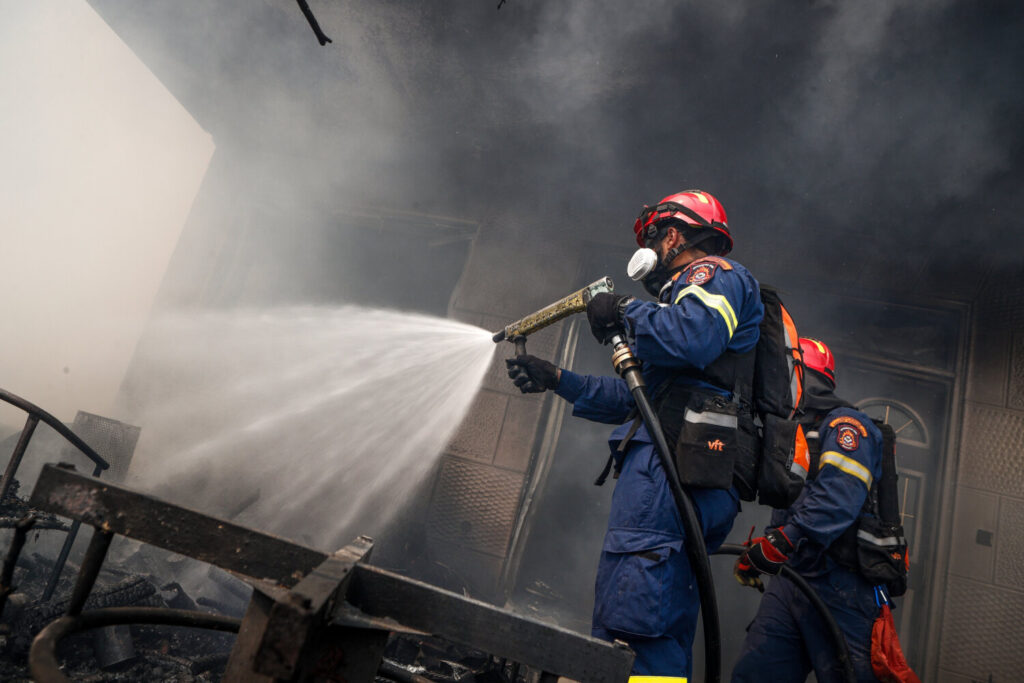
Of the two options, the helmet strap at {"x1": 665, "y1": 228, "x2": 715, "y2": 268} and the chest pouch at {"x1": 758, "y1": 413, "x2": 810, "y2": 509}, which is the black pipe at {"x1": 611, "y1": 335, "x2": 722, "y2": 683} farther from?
the helmet strap at {"x1": 665, "y1": 228, "x2": 715, "y2": 268}

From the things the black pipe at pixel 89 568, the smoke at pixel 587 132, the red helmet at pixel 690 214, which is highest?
the smoke at pixel 587 132

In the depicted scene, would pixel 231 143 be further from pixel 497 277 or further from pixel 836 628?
pixel 836 628

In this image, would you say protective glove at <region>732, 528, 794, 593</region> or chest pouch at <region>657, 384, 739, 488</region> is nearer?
chest pouch at <region>657, 384, 739, 488</region>

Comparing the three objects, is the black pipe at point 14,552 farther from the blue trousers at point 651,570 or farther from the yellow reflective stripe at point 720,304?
the yellow reflective stripe at point 720,304

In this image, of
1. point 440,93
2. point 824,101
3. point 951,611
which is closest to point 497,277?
point 440,93

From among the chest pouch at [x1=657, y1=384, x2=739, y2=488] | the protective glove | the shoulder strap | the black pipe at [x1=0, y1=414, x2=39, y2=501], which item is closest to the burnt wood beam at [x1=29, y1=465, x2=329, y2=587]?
the chest pouch at [x1=657, y1=384, x2=739, y2=488]

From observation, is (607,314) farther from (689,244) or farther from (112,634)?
(112,634)

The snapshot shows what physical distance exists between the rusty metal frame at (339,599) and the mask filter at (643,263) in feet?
6.45

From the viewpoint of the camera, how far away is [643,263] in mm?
2701

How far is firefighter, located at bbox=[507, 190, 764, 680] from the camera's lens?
74.7 inches

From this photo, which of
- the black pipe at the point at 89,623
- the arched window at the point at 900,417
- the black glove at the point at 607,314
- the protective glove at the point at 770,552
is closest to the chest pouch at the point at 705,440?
the black glove at the point at 607,314

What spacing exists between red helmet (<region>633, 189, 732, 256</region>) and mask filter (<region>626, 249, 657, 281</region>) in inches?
5.1

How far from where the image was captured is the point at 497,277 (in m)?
5.83

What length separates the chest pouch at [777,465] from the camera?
7.47 feet
